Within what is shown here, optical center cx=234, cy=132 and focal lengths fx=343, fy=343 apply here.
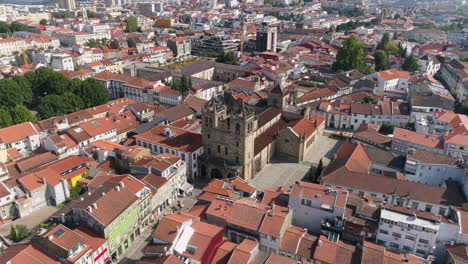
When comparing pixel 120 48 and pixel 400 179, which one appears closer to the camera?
pixel 400 179

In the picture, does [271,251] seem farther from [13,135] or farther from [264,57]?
[264,57]

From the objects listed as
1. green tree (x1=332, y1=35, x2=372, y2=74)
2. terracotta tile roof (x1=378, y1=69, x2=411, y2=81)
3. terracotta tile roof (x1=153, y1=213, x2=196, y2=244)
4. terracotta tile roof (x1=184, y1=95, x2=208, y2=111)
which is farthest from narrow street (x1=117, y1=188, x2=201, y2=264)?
green tree (x1=332, y1=35, x2=372, y2=74)

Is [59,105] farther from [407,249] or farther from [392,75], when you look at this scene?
[392,75]

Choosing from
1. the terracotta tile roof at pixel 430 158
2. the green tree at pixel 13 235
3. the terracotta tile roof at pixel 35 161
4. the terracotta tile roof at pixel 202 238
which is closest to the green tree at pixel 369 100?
the terracotta tile roof at pixel 430 158

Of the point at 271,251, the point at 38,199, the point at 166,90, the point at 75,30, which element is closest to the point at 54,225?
the point at 38,199

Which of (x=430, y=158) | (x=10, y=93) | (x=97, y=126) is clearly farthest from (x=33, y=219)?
(x=430, y=158)

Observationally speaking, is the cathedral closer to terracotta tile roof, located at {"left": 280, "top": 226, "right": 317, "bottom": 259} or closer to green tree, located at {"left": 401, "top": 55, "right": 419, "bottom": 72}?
terracotta tile roof, located at {"left": 280, "top": 226, "right": 317, "bottom": 259}

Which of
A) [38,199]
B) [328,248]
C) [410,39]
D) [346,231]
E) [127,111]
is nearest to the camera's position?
[328,248]
